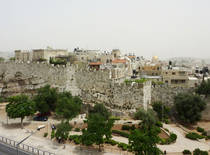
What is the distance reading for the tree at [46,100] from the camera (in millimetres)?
34875

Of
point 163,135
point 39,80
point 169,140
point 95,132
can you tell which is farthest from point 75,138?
point 39,80

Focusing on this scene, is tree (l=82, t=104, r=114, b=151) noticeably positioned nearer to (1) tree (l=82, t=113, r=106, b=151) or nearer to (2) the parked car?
(1) tree (l=82, t=113, r=106, b=151)

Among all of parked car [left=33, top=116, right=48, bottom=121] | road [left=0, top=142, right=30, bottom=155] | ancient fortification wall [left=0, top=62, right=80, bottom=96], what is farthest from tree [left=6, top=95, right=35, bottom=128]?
ancient fortification wall [left=0, top=62, right=80, bottom=96]

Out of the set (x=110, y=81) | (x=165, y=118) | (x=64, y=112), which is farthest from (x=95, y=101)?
(x=165, y=118)

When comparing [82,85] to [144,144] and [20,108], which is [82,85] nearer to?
[20,108]

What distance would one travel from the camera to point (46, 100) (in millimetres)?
36500

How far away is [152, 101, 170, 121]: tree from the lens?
120 ft

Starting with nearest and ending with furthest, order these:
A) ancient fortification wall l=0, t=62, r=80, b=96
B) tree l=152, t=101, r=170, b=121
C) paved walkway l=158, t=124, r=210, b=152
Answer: paved walkway l=158, t=124, r=210, b=152 < tree l=152, t=101, r=170, b=121 < ancient fortification wall l=0, t=62, r=80, b=96

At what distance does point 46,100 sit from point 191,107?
26.4m

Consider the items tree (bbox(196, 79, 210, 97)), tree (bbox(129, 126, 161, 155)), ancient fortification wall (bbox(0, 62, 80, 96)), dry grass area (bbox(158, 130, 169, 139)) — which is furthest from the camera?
ancient fortification wall (bbox(0, 62, 80, 96))

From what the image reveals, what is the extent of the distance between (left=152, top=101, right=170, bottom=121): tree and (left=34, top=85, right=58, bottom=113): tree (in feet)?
63.5

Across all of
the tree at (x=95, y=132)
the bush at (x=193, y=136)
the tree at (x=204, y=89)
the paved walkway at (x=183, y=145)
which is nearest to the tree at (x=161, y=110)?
the paved walkway at (x=183, y=145)

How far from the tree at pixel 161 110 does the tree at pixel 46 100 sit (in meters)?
19.4

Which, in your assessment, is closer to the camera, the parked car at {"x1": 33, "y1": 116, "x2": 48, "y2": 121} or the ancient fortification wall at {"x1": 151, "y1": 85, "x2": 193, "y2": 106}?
the parked car at {"x1": 33, "y1": 116, "x2": 48, "y2": 121}
